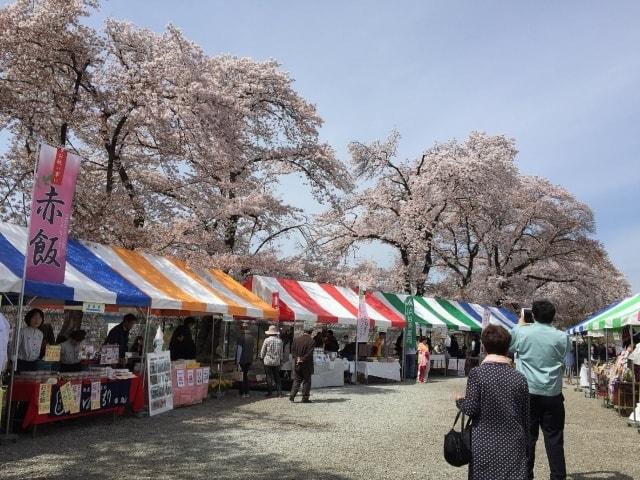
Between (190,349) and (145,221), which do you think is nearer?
(190,349)

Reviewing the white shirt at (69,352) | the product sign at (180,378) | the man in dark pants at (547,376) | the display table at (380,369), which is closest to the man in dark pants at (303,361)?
the product sign at (180,378)

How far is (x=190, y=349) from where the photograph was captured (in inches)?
429

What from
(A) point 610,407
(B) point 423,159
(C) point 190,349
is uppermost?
(B) point 423,159

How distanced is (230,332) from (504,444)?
14705 mm

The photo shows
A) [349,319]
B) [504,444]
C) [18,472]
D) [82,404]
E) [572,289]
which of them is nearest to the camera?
[504,444]

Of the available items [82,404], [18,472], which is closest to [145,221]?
[82,404]

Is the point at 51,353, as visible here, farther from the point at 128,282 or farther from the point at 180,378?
the point at 180,378

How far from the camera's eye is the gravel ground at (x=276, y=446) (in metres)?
5.41

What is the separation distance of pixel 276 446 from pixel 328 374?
26.2ft

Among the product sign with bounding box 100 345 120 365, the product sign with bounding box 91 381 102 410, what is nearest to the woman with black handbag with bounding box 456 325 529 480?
the product sign with bounding box 91 381 102 410

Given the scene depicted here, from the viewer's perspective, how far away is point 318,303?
15117 millimetres

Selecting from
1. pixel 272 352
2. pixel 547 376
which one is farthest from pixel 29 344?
pixel 547 376

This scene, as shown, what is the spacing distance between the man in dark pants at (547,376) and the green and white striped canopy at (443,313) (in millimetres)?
13954

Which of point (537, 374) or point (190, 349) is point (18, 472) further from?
point (190, 349)
